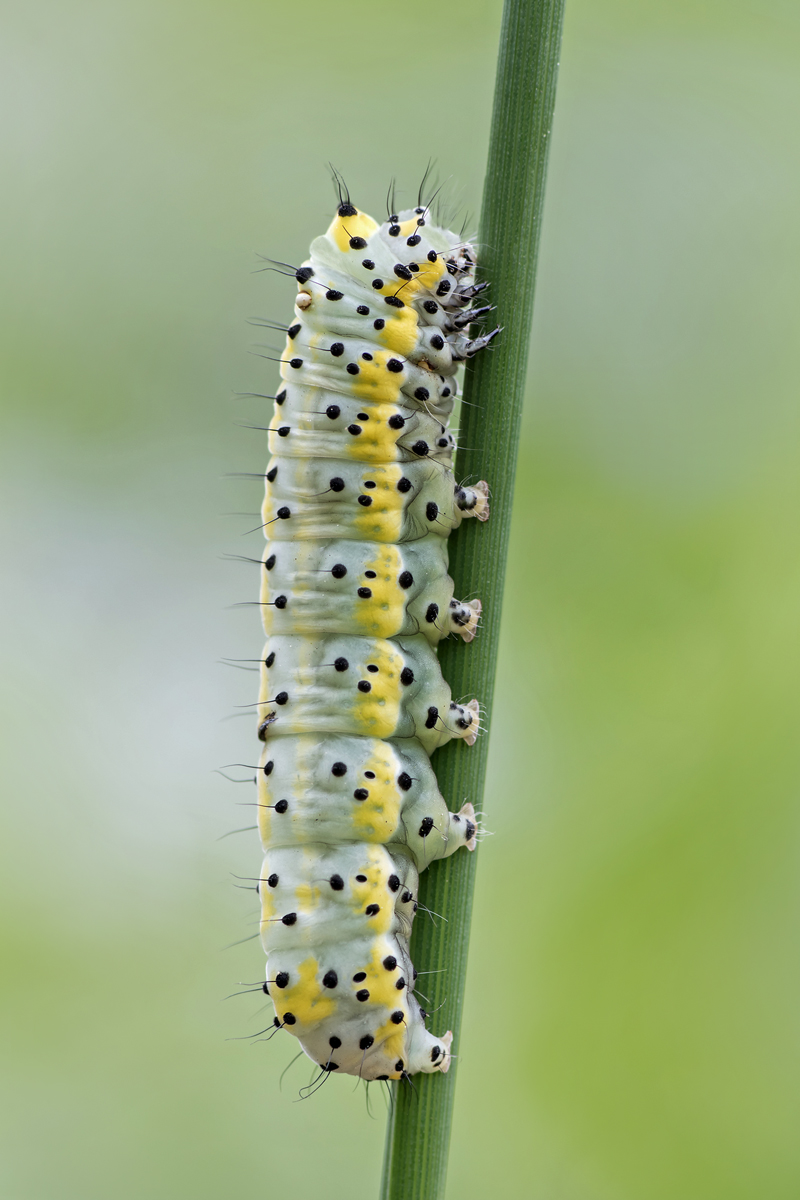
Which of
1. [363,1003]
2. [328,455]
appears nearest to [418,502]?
[328,455]

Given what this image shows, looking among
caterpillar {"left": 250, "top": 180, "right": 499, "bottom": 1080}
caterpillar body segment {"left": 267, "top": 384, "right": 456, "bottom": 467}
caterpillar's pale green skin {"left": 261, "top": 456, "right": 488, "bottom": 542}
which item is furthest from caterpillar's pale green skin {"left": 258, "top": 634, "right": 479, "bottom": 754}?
caterpillar body segment {"left": 267, "top": 384, "right": 456, "bottom": 467}

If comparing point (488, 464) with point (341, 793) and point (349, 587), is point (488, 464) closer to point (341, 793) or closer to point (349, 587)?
point (349, 587)

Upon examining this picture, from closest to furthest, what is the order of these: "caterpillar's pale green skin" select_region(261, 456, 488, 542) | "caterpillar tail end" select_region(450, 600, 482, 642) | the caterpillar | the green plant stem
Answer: the green plant stem, "caterpillar tail end" select_region(450, 600, 482, 642), the caterpillar, "caterpillar's pale green skin" select_region(261, 456, 488, 542)

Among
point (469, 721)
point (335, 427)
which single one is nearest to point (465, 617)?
point (469, 721)

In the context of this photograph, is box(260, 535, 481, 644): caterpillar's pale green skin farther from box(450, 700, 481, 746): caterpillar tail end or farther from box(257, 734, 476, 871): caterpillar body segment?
box(450, 700, 481, 746): caterpillar tail end

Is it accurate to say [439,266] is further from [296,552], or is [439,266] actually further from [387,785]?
[387,785]

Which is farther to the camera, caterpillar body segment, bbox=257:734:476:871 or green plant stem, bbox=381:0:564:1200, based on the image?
caterpillar body segment, bbox=257:734:476:871
